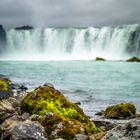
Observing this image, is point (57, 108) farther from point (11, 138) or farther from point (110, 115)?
point (110, 115)

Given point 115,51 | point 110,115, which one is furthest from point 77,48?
point 110,115

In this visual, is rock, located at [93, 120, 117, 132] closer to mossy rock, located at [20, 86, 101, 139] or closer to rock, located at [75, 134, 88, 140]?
mossy rock, located at [20, 86, 101, 139]

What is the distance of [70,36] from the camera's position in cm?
14638

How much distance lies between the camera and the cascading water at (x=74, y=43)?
436 feet

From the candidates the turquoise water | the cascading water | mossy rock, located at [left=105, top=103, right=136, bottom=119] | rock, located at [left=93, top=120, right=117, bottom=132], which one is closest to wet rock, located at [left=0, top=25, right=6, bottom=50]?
the cascading water

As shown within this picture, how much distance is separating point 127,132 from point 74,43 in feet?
453

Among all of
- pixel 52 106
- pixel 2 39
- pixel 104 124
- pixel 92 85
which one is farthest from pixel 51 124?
pixel 2 39

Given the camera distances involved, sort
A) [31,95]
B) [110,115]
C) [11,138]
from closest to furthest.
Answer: [11,138]
[31,95]
[110,115]

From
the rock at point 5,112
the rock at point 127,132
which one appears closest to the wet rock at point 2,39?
the rock at point 5,112

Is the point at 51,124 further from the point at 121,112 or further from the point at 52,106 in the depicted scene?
the point at 121,112

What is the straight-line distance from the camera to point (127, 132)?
24.6 feet

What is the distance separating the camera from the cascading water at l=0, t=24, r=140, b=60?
436 feet

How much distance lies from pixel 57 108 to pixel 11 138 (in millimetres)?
4282

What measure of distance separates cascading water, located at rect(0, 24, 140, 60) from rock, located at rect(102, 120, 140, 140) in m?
123
